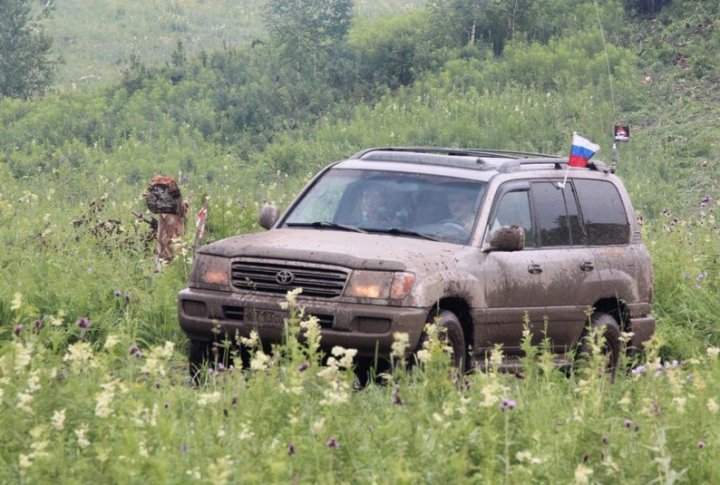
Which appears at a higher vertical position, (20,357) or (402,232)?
(402,232)

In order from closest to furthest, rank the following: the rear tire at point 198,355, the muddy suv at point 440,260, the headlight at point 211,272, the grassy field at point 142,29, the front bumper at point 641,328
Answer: the muddy suv at point 440,260
the headlight at point 211,272
the rear tire at point 198,355
the front bumper at point 641,328
the grassy field at point 142,29

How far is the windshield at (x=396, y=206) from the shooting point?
10.2 metres

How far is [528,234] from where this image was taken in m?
10.8

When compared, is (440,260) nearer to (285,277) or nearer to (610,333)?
(285,277)

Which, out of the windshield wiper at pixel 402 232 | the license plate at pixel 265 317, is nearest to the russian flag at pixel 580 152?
the windshield wiper at pixel 402 232

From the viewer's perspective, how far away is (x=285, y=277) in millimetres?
9273

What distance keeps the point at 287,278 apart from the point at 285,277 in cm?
2

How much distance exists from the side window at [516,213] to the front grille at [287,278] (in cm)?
167

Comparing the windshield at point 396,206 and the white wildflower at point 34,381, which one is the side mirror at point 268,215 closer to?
the windshield at point 396,206

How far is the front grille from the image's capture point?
9.17 meters

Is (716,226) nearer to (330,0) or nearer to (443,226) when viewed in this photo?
(443,226)

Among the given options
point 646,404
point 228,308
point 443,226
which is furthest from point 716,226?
point 646,404

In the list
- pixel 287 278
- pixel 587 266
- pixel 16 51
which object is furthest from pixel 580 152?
pixel 16 51

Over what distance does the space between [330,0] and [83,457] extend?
33462 millimetres
